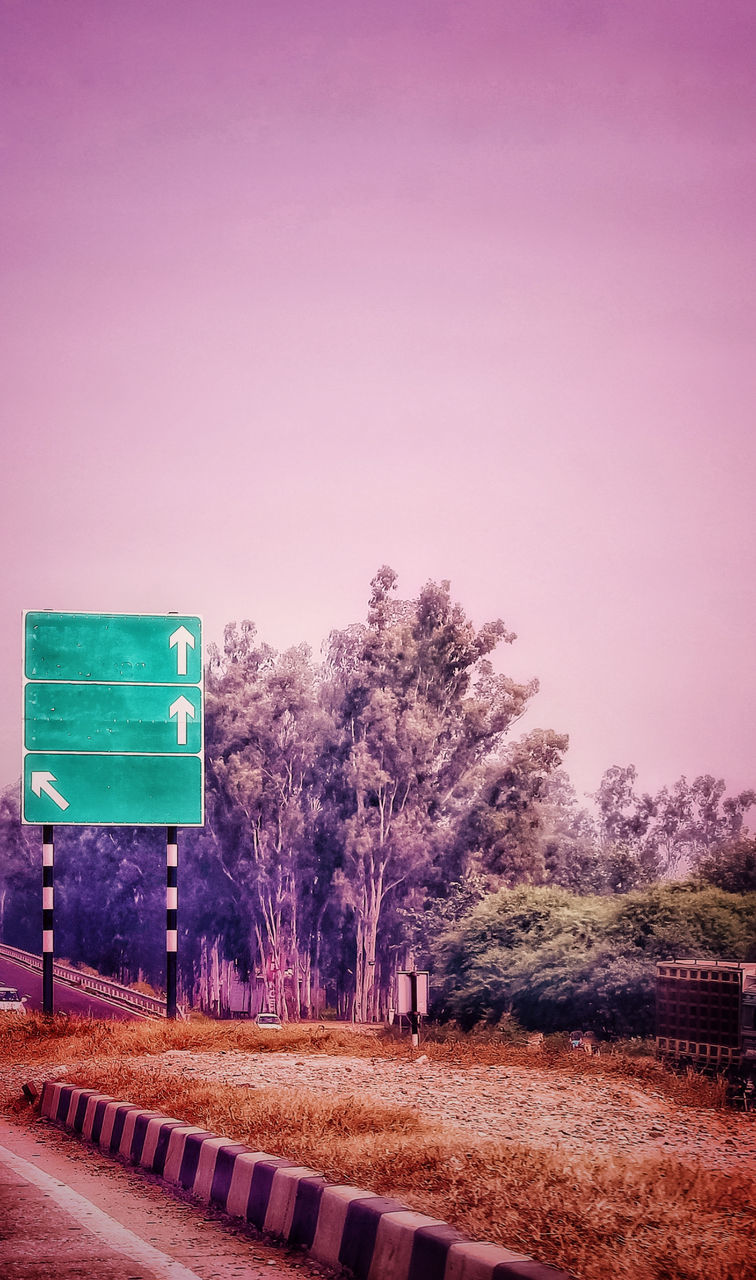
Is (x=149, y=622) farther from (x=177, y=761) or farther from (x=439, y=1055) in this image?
(x=439, y=1055)

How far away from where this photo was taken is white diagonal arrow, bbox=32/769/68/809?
896 inches

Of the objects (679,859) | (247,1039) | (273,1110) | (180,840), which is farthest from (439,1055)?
(679,859)

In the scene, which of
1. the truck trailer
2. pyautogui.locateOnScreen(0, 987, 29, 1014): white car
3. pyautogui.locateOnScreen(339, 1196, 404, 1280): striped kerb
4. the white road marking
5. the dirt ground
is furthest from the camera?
pyautogui.locateOnScreen(0, 987, 29, 1014): white car

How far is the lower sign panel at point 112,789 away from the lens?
74.8 ft

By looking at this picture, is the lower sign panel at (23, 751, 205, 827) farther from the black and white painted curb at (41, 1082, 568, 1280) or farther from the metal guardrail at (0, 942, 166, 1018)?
the metal guardrail at (0, 942, 166, 1018)

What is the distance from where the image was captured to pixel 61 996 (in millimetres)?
54594

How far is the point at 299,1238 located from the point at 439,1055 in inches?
438

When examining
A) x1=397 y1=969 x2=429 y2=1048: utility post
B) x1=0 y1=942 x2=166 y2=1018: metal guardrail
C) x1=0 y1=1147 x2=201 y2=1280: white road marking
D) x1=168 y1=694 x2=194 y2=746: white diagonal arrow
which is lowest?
x1=0 y1=942 x2=166 y2=1018: metal guardrail

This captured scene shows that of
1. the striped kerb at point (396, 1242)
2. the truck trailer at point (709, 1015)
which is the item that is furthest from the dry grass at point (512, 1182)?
the truck trailer at point (709, 1015)

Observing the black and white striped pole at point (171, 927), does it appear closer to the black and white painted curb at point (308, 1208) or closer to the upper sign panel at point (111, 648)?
the upper sign panel at point (111, 648)

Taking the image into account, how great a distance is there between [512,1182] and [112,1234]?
2.01 metres

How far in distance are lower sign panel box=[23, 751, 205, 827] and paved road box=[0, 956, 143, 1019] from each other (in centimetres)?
1264

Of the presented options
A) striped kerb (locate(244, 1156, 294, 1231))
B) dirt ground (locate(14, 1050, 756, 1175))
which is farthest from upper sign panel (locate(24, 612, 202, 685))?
striped kerb (locate(244, 1156, 294, 1231))

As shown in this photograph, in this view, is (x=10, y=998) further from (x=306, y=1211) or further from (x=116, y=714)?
(x=306, y=1211)
